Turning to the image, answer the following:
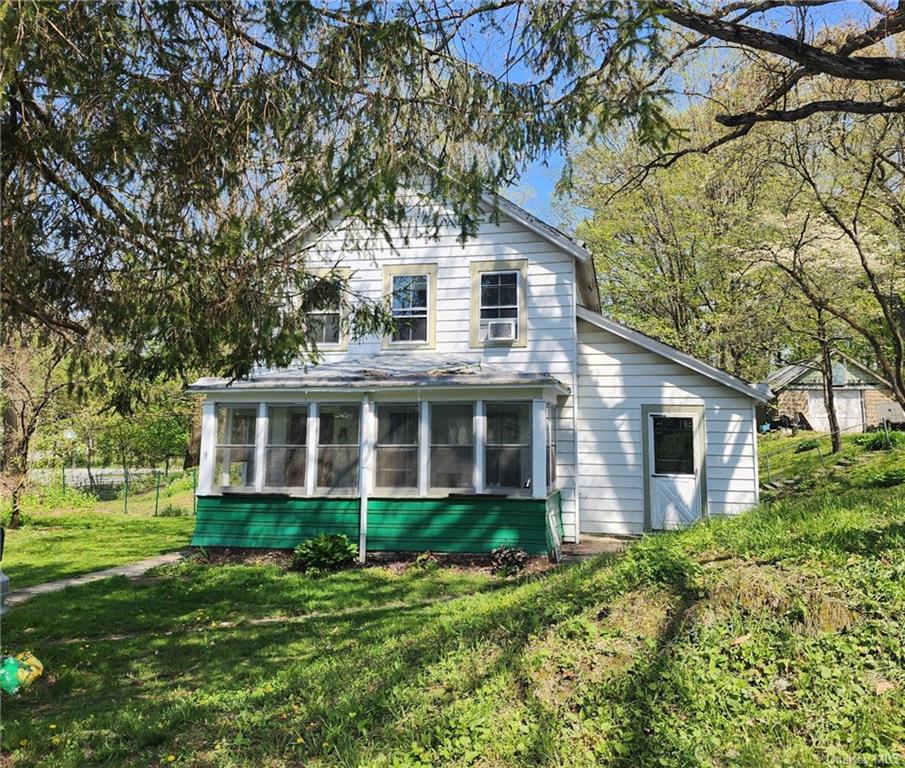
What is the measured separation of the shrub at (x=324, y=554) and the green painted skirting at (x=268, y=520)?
1.67 ft

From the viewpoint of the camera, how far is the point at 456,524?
10031 millimetres

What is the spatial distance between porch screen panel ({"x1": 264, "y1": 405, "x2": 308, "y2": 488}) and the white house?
34 mm

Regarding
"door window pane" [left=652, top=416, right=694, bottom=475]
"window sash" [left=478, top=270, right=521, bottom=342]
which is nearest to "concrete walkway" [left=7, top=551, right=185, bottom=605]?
"window sash" [left=478, top=270, right=521, bottom=342]

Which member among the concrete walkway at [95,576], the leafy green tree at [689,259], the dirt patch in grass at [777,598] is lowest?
the concrete walkway at [95,576]

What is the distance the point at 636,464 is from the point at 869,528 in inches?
271

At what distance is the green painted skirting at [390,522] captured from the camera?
9.82 metres

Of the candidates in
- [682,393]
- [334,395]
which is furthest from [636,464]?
[334,395]

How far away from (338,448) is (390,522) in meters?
1.62

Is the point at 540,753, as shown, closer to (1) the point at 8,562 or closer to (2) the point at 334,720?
(2) the point at 334,720

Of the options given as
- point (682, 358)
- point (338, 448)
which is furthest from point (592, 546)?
point (338, 448)

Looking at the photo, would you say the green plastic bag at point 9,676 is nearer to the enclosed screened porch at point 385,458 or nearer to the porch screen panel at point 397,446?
the enclosed screened porch at point 385,458

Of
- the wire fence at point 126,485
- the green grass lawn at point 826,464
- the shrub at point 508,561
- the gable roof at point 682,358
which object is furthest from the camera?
the wire fence at point 126,485

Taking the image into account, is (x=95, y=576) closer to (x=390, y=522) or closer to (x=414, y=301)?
(x=390, y=522)

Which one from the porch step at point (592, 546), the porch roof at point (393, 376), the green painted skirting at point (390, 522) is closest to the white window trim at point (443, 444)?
the green painted skirting at point (390, 522)
